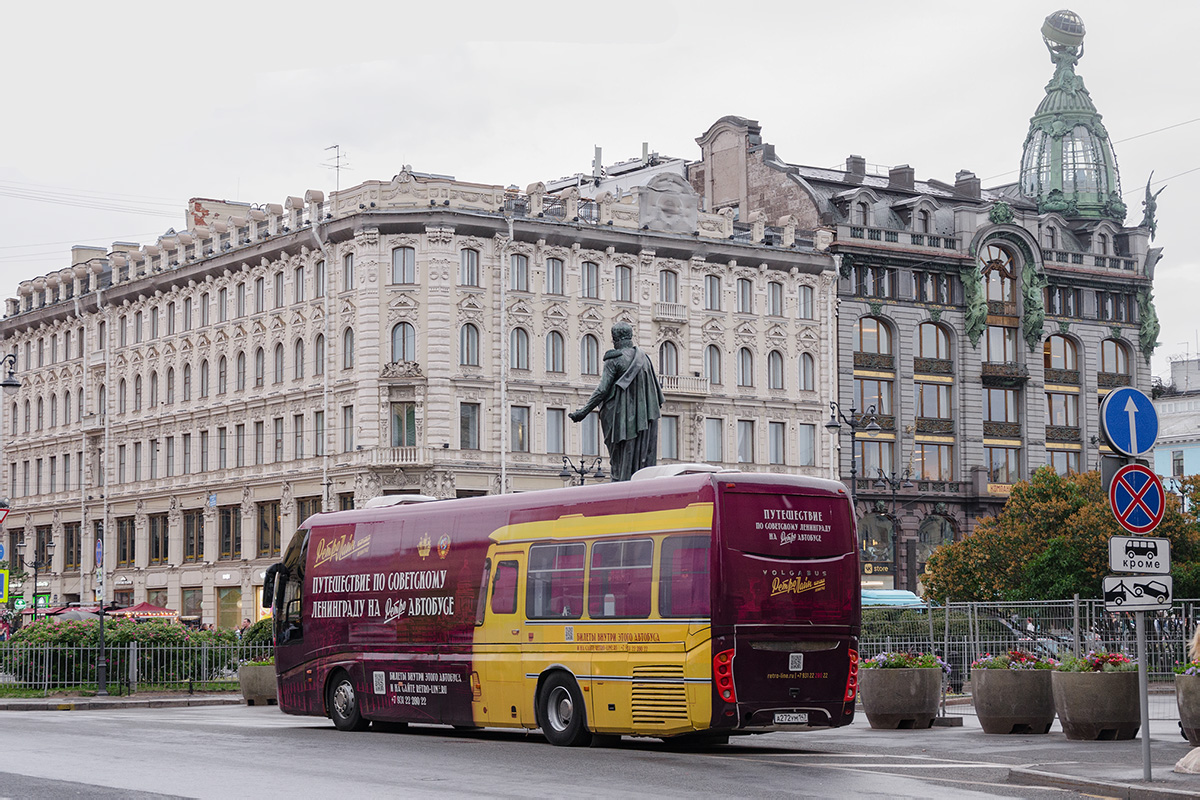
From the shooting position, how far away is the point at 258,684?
34.9 metres

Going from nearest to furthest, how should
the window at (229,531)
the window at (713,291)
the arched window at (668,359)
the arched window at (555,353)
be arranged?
the arched window at (555,353) < the arched window at (668,359) < the window at (713,291) < the window at (229,531)

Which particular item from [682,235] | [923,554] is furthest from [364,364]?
[923,554]

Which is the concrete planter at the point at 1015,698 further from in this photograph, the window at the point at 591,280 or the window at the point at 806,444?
the window at the point at 806,444

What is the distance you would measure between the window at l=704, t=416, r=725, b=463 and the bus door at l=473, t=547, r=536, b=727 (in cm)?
4858

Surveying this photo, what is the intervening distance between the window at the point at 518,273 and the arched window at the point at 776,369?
11.9 meters

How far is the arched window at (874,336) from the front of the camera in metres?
76.6

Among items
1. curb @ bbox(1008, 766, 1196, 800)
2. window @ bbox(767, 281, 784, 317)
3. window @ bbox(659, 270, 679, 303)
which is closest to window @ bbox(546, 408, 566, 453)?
window @ bbox(659, 270, 679, 303)

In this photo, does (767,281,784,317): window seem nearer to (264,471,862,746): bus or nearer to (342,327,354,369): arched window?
(342,327,354,369): arched window

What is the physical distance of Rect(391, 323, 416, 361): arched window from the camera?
66312 mm

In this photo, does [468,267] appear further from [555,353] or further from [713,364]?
[713,364]

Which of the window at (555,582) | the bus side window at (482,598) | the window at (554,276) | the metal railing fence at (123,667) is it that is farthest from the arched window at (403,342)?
the window at (555,582)

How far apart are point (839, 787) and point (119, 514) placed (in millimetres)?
68487

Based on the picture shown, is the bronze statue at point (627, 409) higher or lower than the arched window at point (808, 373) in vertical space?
lower

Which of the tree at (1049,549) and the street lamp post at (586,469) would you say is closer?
the tree at (1049,549)
